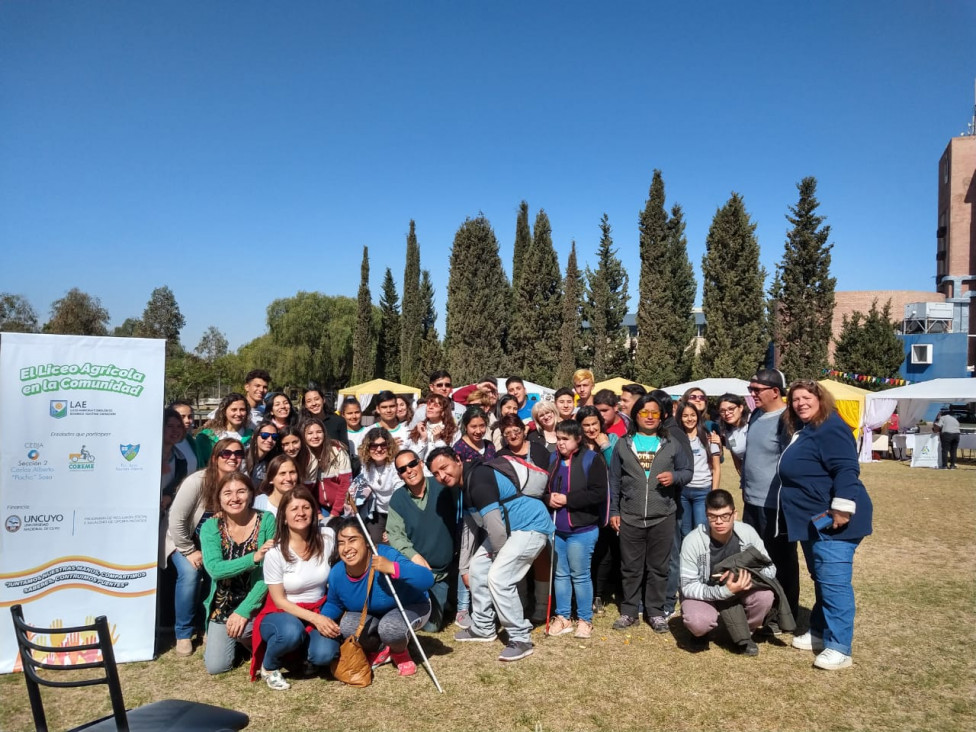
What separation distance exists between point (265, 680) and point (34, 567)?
1.72 m

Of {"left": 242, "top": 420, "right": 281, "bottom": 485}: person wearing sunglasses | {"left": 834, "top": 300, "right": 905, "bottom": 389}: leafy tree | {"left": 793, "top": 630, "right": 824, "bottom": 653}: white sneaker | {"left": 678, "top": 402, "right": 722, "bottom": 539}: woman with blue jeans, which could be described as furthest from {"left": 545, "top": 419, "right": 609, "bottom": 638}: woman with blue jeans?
{"left": 834, "top": 300, "right": 905, "bottom": 389}: leafy tree

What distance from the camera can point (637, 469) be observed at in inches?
199

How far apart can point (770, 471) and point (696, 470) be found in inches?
28.3

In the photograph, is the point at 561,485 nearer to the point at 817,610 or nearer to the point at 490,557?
the point at 490,557

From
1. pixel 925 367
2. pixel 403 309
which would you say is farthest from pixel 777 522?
pixel 925 367

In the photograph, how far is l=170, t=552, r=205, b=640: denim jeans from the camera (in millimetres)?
4566

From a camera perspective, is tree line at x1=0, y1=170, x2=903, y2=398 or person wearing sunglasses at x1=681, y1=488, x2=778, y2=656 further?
tree line at x1=0, y1=170, x2=903, y2=398

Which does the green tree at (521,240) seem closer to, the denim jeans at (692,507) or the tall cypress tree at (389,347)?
the tall cypress tree at (389,347)

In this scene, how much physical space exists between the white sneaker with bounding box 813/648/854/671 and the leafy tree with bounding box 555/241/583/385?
89.0 feet

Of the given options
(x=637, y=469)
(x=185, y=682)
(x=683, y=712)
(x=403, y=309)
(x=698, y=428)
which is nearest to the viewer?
(x=683, y=712)

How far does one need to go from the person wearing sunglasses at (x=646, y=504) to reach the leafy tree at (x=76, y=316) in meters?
48.3

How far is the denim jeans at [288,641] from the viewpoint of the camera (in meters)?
4.03

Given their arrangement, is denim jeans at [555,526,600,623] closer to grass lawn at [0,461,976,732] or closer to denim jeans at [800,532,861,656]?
grass lawn at [0,461,976,732]

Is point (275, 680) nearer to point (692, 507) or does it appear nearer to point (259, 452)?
point (259, 452)
